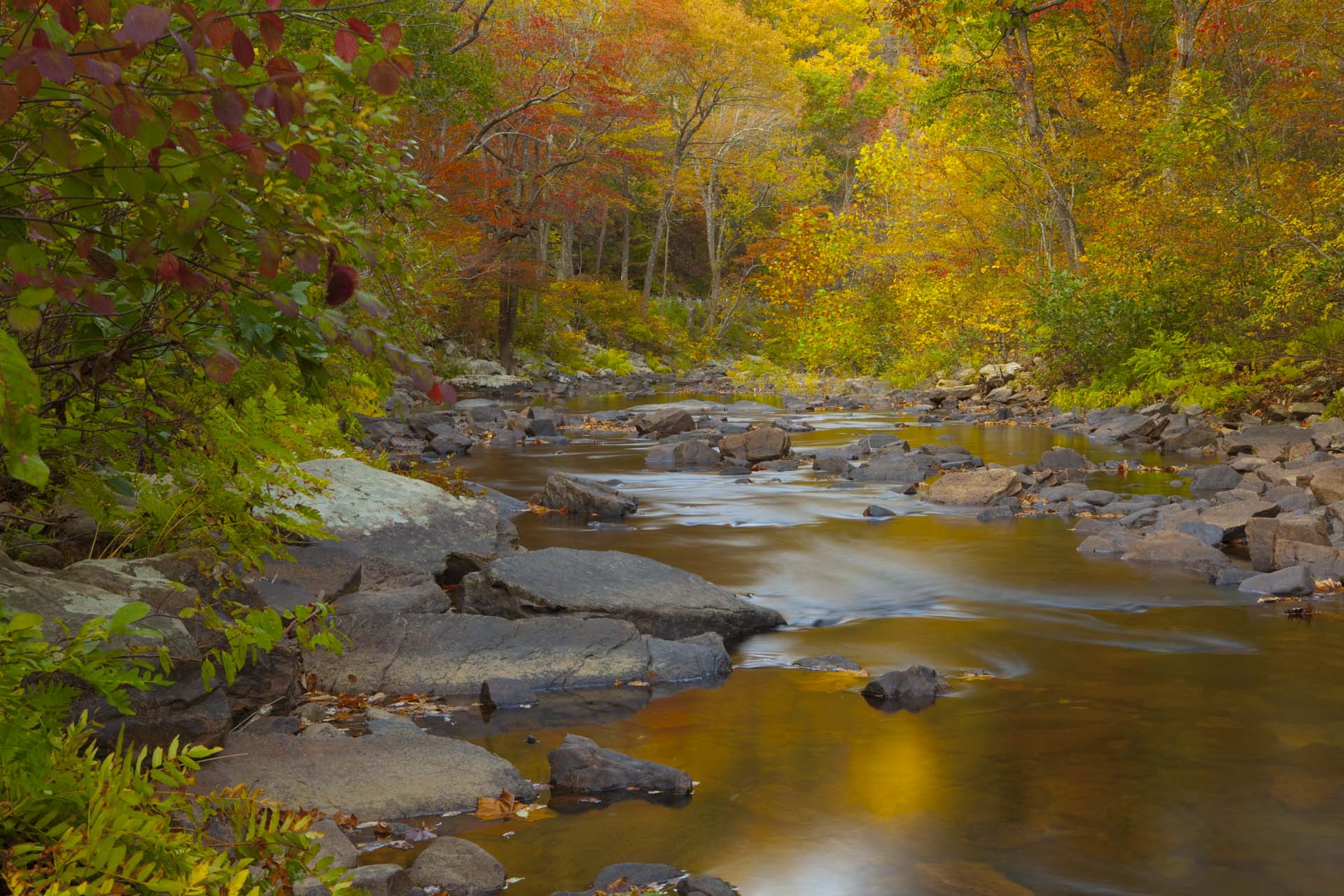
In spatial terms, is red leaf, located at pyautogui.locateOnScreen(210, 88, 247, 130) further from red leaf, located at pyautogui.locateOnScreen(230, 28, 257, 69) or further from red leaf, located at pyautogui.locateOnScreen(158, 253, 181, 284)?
red leaf, located at pyautogui.locateOnScreen(158, 253, 181, 284)

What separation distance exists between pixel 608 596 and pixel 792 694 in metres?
1.46

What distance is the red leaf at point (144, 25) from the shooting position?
1.67 metres

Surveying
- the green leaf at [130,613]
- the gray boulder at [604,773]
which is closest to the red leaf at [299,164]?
the green leaf at [130,613]

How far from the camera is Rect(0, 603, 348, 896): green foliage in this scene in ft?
7.79

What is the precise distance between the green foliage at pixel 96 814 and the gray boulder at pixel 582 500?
369 inches

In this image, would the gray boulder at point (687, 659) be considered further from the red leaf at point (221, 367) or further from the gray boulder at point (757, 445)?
the gray boulder at point (757, 445)

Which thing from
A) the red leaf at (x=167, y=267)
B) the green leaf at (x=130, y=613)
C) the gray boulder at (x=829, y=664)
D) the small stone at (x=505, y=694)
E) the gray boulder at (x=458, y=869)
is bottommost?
the small stone at (x=505, y=694)

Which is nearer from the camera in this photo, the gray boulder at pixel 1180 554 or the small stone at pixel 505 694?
the small stone at pixel 505 694

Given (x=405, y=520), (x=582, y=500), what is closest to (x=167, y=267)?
(x=405, y=520)

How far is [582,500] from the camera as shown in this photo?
40.6 ft

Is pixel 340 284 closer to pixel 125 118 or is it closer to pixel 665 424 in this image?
pixel 125 118

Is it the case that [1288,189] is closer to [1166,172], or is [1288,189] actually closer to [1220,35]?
[1166,172]

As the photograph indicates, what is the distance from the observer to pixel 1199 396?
63.6ft

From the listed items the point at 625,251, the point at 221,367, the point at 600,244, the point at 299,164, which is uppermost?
the point at 600,244
